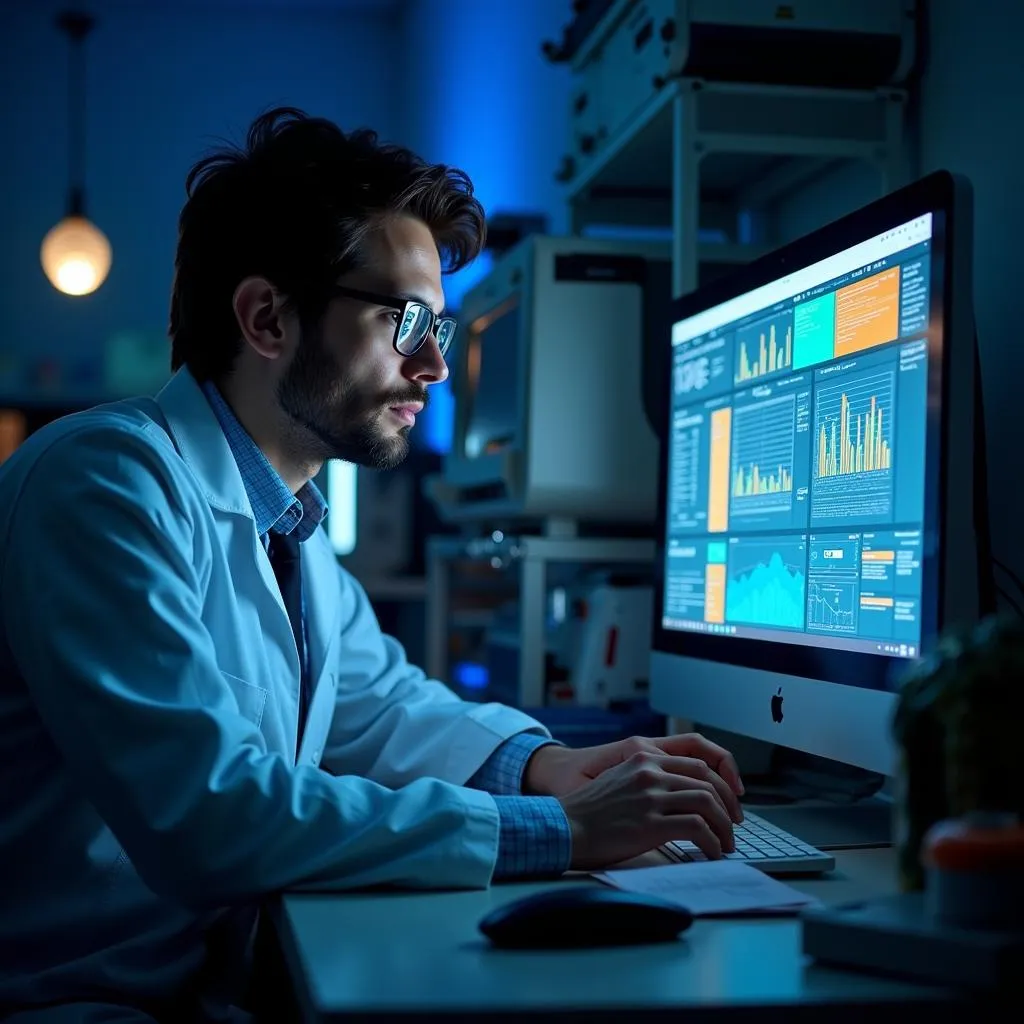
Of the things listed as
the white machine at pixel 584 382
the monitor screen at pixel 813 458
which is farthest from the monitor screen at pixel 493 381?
the monitor screen at pixel 813 458

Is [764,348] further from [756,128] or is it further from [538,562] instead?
[538,562]

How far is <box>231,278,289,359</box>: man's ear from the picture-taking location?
135 centimetres

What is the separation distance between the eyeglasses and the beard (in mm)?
50

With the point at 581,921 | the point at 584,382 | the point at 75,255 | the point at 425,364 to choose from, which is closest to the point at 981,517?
the point at 581,921

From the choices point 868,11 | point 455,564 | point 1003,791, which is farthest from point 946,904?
point 455,564

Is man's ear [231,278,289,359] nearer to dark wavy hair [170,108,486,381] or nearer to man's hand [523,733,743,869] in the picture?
dark wavy hair [170,108,486,381]

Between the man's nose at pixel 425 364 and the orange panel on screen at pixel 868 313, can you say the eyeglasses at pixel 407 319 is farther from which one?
the orange panel on screen at pixel 868 313

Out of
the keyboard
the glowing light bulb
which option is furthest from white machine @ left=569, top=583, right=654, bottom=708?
the glowing light bulb

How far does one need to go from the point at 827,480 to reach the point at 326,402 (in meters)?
0.52

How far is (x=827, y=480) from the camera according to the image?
44.7 inches

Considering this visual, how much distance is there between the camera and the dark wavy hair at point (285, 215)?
1344mm

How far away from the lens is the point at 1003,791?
645 millimetres

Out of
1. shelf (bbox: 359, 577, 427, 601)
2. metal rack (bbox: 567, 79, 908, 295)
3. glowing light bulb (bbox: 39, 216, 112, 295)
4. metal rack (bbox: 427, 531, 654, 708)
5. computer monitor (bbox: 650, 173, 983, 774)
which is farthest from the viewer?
glowing light bulb (bbox: 39, 216, 112, 295)

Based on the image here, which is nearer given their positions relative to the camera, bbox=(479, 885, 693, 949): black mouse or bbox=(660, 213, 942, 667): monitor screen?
bbox=(479, 885, 693, 949): black mouse
